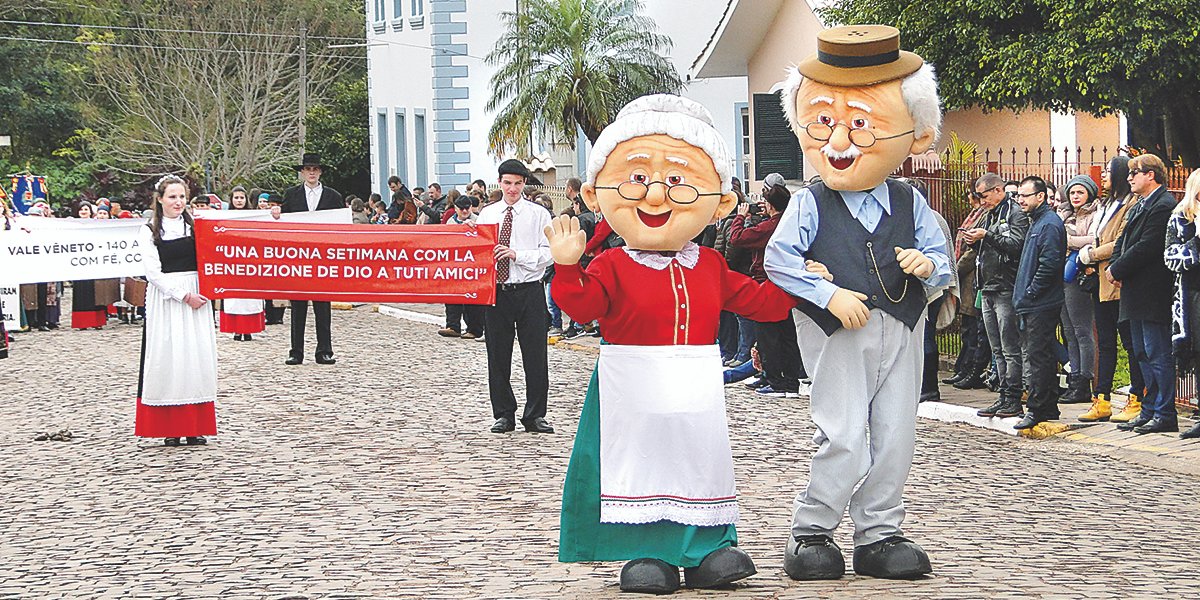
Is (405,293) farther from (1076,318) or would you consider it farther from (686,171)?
(686,171)

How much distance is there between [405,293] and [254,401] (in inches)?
67.5

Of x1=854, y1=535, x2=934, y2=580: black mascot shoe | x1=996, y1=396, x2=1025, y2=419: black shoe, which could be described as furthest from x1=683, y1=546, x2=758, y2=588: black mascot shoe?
x1=996, y1=396, x2=1025, y2=419: black shoe

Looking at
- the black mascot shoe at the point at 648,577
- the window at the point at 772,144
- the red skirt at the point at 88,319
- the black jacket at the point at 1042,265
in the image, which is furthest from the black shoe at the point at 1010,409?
the red skirt at the point at 88,319

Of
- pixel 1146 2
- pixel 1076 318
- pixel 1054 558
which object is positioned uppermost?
pixel 1146 2

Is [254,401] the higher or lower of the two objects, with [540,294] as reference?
lower

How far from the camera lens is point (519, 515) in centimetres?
921

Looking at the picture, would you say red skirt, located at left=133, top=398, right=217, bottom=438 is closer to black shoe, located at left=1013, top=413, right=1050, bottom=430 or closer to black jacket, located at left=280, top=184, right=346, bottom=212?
black shoe, located at left=1013, top=413, right=1050, bottom=430

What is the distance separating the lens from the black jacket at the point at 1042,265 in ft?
40.4

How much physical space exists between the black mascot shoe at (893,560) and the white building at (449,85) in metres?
27.0

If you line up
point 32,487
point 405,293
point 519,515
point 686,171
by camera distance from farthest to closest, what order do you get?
point 405,293
point 32,487
point 519,515
point 686,171

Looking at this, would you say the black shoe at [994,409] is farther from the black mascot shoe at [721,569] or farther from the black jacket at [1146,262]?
the black mascot shoe at [721,569]

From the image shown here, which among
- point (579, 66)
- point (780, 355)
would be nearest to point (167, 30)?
point (579, 66)

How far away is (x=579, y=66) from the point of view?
111ft

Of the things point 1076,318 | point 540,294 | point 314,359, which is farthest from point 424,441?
point 314,359
